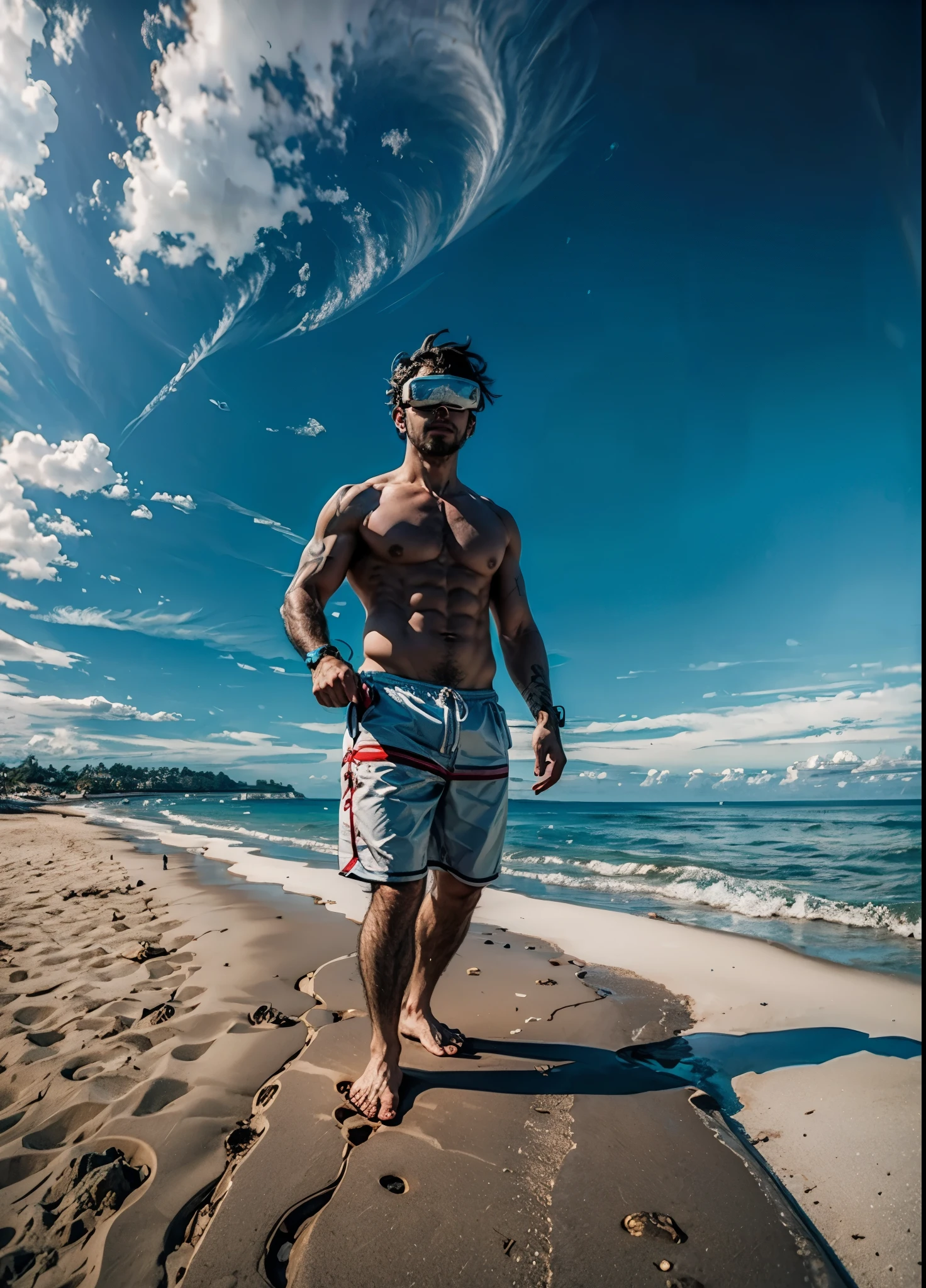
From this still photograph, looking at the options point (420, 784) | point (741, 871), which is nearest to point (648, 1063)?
point (420, 784)

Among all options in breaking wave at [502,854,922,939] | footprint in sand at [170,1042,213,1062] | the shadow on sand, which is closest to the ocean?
breaking wave at [502,854,922,939]

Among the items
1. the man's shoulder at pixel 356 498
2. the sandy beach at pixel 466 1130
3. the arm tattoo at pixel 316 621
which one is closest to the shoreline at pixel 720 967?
the sandy beach at pixel 466 1130

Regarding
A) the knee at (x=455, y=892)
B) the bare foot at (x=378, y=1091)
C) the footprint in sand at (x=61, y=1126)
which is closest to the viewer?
the footprint in sand at (x=61, y=1126)

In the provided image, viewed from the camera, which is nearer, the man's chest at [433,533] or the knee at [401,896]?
the knee at [401,896]

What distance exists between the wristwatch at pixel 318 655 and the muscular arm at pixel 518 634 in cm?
99

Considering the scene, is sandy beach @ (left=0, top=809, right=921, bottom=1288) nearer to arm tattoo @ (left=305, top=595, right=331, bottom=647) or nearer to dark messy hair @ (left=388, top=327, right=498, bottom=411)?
arm tattoo @ (left=305, top=595, right=331, bottom=647)

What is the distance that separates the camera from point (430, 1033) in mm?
2303

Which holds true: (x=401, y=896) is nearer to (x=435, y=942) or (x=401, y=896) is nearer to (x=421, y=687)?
(x=435, y=942)

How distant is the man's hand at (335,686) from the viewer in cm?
197

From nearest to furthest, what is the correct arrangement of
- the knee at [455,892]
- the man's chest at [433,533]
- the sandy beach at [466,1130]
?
the sandy beach at [466,1130] < the knee at [455,892] < the man's chest at [433,533]

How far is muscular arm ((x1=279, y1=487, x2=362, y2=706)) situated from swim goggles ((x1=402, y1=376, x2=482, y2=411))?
0.53 m

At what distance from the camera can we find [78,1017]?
8.41ft

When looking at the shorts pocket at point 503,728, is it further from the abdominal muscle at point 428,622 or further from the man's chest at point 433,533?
the man's chest at point 433,533

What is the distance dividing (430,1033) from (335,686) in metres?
1.48
